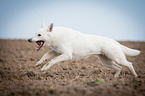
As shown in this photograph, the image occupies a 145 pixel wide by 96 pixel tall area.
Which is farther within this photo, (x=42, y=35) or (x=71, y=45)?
(x=71, y=45)

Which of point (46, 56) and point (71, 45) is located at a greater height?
point (71, 45)

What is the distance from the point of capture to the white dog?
14.8ft

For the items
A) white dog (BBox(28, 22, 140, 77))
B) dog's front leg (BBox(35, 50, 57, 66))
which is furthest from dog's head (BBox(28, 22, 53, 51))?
dog's front leg (BBox(35, 50, 57, 66))

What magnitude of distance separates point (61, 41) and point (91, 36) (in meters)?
1.21

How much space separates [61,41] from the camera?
4570 millimetres

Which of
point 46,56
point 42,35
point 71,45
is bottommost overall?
point 46,56

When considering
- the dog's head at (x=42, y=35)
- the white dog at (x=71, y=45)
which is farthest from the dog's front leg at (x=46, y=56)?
the dog's head at (x=42, y=35)

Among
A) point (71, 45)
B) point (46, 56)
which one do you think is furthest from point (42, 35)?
point (71, 45)

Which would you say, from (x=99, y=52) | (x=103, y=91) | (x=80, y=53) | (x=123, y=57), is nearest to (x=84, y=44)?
(x=80, y=53)

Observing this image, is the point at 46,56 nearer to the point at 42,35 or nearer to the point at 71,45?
the point at 42,35

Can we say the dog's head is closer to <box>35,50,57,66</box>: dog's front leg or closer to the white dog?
the white dog

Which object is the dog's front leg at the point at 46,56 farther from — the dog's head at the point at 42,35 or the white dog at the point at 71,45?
the dog's head at the point at 42,35

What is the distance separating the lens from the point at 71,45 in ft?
15.3

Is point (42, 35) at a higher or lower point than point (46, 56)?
higher
